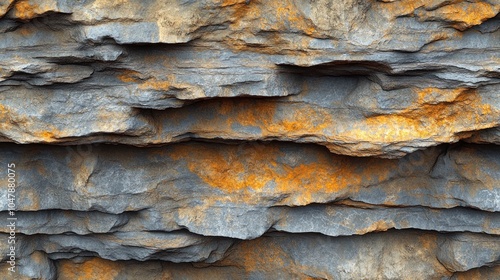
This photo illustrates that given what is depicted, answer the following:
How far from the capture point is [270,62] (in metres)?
2.89

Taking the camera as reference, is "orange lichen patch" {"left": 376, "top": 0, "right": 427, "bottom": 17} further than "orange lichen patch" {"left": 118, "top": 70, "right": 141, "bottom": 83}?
No

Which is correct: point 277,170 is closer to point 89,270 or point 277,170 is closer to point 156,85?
point 156,85

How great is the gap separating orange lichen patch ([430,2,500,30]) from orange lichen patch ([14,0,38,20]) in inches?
74.7

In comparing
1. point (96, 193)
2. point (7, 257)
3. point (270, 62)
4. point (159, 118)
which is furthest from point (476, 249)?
point (7, 257)

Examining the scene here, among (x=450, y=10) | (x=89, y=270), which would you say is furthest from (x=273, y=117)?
(x=89, y=270)

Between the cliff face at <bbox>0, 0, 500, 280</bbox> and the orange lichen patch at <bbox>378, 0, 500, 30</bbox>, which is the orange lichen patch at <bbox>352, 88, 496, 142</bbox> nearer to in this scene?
the cliff face at <bbox>0, 0, 500, 280</bbox>

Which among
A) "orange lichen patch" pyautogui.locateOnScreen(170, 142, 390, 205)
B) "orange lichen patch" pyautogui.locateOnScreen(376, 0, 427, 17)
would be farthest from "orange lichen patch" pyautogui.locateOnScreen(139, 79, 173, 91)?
"orange lichen patch" pyautogui.locateOnScreen(376, 0, 427, 17)

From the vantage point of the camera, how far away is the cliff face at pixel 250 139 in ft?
8.99

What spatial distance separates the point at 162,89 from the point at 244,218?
3.59 ft

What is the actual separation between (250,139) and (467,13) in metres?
1.34

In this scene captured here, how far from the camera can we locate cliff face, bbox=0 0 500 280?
8.99ft

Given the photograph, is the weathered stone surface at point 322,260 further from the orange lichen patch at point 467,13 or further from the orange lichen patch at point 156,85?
the orange lichen patch at point 467,13

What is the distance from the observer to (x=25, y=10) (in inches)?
107

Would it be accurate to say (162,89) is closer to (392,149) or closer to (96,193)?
(96,193)
